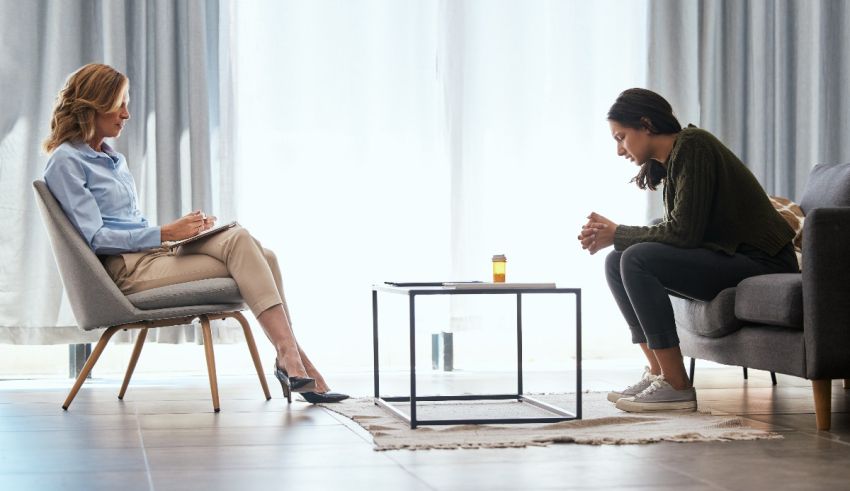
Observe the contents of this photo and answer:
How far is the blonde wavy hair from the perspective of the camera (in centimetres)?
331

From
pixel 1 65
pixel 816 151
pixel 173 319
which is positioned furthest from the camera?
pixel 816 151

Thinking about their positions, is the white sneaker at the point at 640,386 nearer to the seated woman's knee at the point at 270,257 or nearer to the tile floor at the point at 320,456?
the tile floor at the point at 320,456

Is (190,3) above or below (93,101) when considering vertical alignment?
above

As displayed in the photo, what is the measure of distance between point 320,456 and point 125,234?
1.27 metres

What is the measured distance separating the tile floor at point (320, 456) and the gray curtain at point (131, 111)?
91cm

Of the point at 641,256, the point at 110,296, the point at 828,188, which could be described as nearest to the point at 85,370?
the point at 110,296

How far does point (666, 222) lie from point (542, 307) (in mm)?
1678

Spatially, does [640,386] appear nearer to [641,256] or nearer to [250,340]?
[641,256]

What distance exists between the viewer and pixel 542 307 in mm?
4727

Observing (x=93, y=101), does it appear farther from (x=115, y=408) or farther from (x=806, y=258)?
(x=806, y=258)

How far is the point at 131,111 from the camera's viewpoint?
4.29 metres

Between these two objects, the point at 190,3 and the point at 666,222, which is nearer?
the point at 666,222

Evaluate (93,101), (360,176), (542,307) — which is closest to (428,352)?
(542,307)

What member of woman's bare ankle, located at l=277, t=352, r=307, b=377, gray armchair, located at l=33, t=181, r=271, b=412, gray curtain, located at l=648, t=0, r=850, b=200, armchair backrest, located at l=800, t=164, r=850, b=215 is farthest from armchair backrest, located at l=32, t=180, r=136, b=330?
gray curtain, located at l=648, t=0, r=850, b=200
